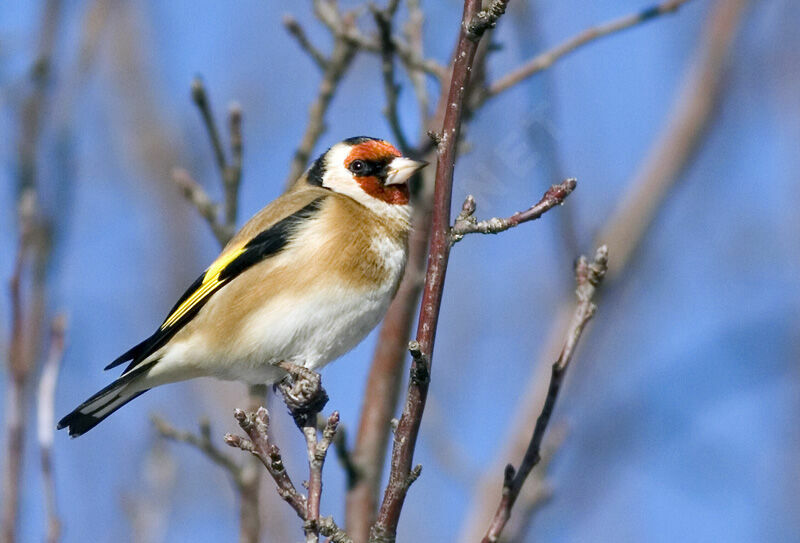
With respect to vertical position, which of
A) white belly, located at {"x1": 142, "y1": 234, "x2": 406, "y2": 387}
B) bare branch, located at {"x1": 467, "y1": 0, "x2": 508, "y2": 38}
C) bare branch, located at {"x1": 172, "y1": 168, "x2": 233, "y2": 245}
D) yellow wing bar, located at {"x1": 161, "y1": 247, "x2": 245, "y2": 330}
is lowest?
bare branch, located at {"x1": 467, "y1": 0, "x2": 508, "y2": 38}

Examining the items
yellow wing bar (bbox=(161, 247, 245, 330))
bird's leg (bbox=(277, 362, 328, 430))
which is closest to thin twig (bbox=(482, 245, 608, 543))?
bird's leg (bbox=(277, 362, 328, 430))

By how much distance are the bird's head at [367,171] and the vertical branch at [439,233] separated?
81.1 inches

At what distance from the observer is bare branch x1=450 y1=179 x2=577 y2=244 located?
2.94 m

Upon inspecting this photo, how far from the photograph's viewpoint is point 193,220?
1037 cm

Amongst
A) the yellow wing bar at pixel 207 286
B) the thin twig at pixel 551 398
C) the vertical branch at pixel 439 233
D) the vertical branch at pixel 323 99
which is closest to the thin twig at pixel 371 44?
the vertical branch at pixel 323 99

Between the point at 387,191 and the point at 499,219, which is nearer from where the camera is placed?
the point at 499,219

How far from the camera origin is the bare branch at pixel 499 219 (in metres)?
2.94

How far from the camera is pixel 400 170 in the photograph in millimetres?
5164

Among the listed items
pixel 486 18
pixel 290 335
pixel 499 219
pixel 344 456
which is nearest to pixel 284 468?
pixel 499 219

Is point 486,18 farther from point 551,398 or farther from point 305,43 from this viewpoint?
point 305,43

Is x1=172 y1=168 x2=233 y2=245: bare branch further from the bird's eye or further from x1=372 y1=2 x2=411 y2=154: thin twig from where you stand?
x1=372 y1=2 x2=411 y2=154: thin twig

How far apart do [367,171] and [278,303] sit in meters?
1.02

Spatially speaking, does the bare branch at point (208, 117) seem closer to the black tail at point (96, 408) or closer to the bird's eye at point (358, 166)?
the bird's eye at point (358, 166)

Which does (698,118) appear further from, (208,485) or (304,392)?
(208,485)
